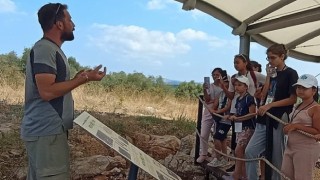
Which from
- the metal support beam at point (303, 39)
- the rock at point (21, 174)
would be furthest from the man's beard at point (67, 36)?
the metal support beam at point (303, 39)

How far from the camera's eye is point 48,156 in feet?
10.5

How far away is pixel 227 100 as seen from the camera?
19.2 ft

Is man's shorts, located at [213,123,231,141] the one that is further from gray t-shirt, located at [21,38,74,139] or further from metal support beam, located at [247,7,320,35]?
metal support beam, located at [247,7,320,35]

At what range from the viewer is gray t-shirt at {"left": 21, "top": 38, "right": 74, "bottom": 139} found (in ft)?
10.4

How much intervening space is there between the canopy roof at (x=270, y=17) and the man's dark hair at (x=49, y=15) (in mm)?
6293

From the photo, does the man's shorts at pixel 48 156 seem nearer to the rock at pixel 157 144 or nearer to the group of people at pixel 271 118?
the group of people at pixel 271 118

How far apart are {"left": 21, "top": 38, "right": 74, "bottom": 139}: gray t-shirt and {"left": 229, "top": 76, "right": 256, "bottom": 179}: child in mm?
2258

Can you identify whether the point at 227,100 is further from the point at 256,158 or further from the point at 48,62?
the point at 48,62

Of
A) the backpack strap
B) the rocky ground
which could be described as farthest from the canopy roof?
the backpack strap

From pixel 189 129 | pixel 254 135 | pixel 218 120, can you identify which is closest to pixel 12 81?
pixel 189 129

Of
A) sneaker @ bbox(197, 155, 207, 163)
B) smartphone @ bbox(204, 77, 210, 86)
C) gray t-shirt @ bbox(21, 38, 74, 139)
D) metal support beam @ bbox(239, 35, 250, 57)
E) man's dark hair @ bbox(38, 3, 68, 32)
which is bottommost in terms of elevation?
sneaker @ bbox(197, 155, 207, 163)

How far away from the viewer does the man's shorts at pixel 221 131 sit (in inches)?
232

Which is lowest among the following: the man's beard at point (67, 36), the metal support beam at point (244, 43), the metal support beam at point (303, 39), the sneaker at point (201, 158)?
the sneaker at point (201, 158)

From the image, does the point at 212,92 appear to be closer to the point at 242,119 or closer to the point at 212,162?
the point at 212,162
